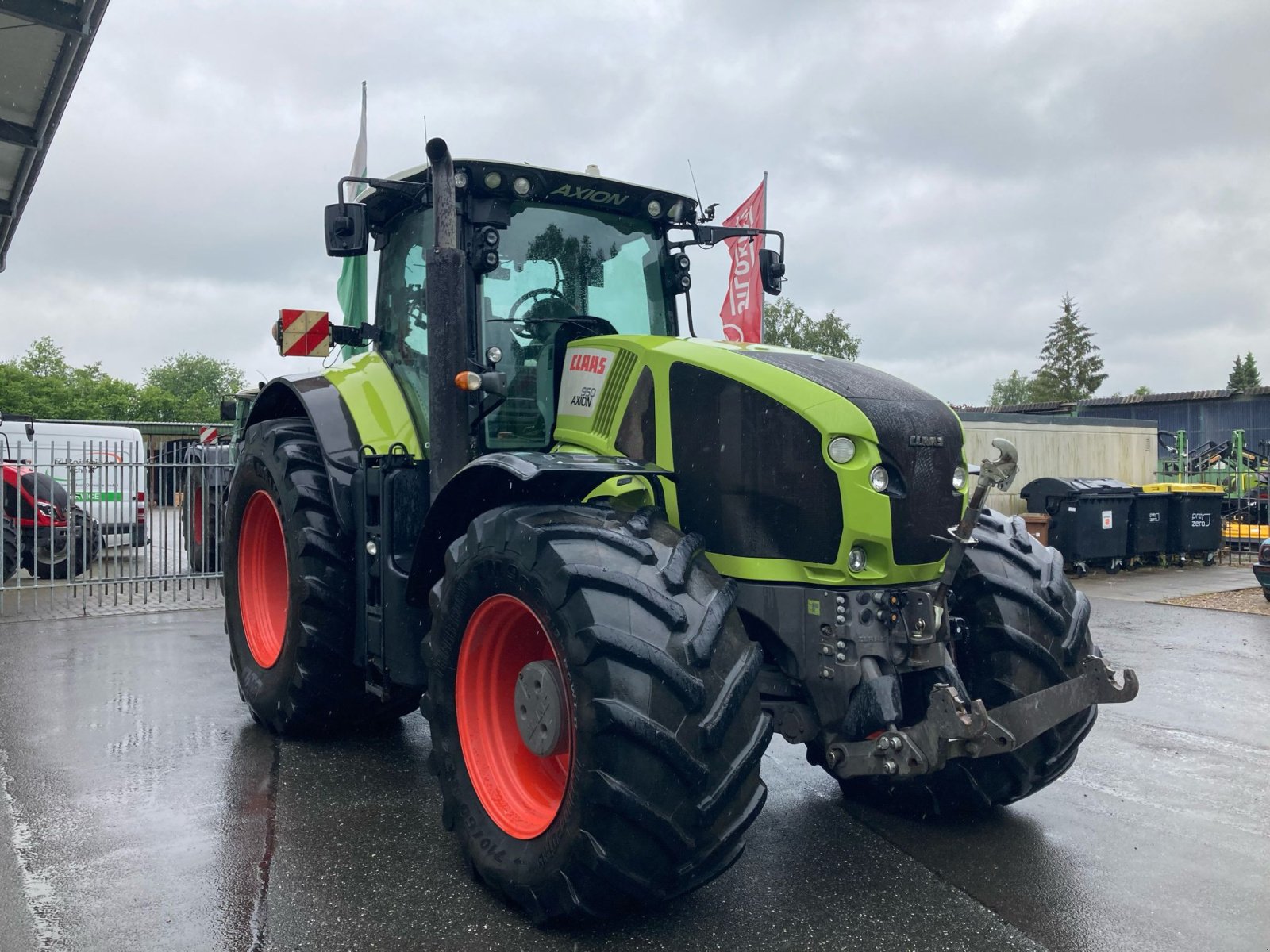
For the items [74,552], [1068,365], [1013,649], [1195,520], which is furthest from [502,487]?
[1068,365]

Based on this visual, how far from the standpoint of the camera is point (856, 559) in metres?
3.46

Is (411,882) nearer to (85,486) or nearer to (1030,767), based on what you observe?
(1030,767)

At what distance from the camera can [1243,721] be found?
633cm

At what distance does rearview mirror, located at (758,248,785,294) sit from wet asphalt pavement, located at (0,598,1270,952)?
2.37 meters

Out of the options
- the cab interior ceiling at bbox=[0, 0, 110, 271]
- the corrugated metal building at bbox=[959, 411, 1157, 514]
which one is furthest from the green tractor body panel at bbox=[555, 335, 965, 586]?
the corrugated metal building at bbox=[959, 411, 1157, 514]

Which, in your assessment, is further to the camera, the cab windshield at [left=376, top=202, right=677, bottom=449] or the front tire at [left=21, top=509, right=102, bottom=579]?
the front tire at [left=21, top=509, right=102, bottom=579]

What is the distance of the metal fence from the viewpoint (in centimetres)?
1079

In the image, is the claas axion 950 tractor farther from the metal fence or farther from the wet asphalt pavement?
the metal fence

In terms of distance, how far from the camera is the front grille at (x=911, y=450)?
3.50 m

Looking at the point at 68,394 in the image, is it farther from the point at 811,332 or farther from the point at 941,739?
the point at 941,739

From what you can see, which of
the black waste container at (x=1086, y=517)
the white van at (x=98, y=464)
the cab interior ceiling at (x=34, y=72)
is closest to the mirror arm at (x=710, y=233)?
the cab interior ceiling at (x=34, y=72)

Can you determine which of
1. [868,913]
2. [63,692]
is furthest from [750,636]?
[63,692]

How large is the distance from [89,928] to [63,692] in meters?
3.83

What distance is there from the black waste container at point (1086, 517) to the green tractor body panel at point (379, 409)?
482 inches
